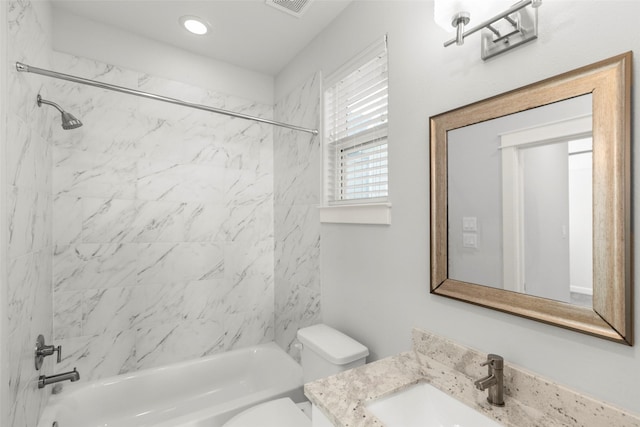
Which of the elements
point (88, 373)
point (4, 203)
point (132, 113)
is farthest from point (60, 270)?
point (132, 113)

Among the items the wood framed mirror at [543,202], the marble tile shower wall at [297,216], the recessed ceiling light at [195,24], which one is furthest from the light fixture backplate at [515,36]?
the recessed ceiling light at [195,24]

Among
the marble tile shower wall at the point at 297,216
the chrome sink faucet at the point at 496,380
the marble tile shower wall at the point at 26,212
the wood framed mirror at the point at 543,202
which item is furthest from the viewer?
the marble tile shower wall at the point at 297,216

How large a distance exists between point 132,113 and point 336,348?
2007mm

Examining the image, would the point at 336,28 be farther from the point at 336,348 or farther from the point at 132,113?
the point at 336,348

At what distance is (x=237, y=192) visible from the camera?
2.39 m

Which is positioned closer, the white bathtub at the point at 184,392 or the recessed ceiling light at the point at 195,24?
the white bathtub at the point at 184,392

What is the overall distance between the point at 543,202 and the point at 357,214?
2.80 ft

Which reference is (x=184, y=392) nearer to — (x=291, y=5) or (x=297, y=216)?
(x=297, y=216)

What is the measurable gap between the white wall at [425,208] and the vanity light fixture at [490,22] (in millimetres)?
30

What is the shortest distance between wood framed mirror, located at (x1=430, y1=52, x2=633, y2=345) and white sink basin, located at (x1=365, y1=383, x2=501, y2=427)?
0.34 meters

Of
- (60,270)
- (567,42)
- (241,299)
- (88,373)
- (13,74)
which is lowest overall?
(88,373)

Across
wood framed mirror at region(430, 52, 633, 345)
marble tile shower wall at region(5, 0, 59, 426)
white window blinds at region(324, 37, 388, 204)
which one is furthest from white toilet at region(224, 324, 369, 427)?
marble tile shower wall at region(5, 0, 59, 426)

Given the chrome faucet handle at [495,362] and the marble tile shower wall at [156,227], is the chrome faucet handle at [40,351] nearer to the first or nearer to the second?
the marble tile shower wall at [156,227]

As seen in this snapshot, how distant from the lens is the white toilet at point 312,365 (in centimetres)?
143
